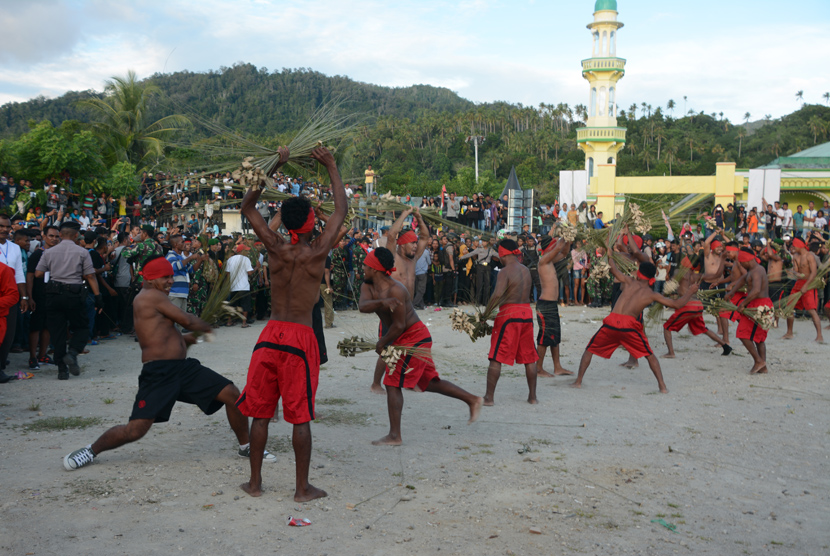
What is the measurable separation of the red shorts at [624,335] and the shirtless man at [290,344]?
4.51m

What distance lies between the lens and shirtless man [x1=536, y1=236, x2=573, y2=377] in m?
8.09

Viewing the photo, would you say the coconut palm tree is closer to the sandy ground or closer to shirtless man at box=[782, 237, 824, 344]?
the sandy ground

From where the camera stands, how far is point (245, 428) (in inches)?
202

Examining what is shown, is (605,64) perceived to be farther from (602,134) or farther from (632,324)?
(632,324)

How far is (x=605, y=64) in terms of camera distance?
135ft

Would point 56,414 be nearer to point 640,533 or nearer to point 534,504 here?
point 534,504

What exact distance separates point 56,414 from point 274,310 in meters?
3.19

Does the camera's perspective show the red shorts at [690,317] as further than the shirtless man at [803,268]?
No

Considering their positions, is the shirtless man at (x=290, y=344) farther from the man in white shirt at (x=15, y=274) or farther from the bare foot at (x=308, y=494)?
the man in white shirt at (x=15, y=274)

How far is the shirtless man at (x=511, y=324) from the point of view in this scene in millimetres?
7078

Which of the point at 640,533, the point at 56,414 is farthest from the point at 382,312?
the point at 56,414

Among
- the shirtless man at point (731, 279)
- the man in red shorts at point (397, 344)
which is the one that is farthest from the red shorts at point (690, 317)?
the man in red shorts at point (397, 344)

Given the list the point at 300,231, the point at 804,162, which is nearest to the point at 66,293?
the point at 300,231

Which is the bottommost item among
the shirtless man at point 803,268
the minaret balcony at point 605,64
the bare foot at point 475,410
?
the bare foot at point 475,410
